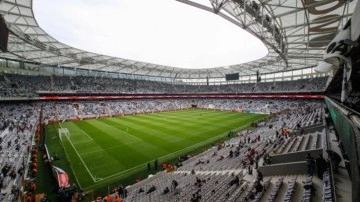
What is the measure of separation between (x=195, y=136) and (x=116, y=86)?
1728 inches

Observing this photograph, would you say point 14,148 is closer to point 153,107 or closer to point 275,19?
point 275,19

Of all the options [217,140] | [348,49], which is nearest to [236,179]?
[348,49]

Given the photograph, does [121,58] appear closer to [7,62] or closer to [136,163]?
[7,62]

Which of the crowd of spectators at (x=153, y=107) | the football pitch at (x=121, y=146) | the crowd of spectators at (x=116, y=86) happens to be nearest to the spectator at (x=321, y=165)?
the football pitch at (x=121, y=146)

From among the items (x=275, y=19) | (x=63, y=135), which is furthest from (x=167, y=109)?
(x=275, y=19)

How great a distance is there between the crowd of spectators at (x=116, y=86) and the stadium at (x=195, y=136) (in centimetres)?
56

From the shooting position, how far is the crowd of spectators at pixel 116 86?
153 feet

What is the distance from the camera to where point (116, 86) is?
69.1 metres

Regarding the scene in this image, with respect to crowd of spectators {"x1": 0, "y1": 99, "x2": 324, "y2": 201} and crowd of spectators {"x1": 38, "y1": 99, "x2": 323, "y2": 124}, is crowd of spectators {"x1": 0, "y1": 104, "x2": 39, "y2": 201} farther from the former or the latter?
crowd of spectators {"x1": 38, "y1": 99, "x2": 323, "y2": 124}

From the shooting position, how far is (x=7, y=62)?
49625 mm

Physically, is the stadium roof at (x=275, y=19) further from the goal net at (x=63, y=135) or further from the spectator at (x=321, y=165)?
the goal net at (x=63, y=135)

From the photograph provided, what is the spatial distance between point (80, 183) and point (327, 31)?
25054mm

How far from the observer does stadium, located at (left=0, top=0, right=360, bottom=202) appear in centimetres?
984

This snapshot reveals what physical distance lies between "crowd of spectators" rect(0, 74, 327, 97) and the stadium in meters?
0.56
